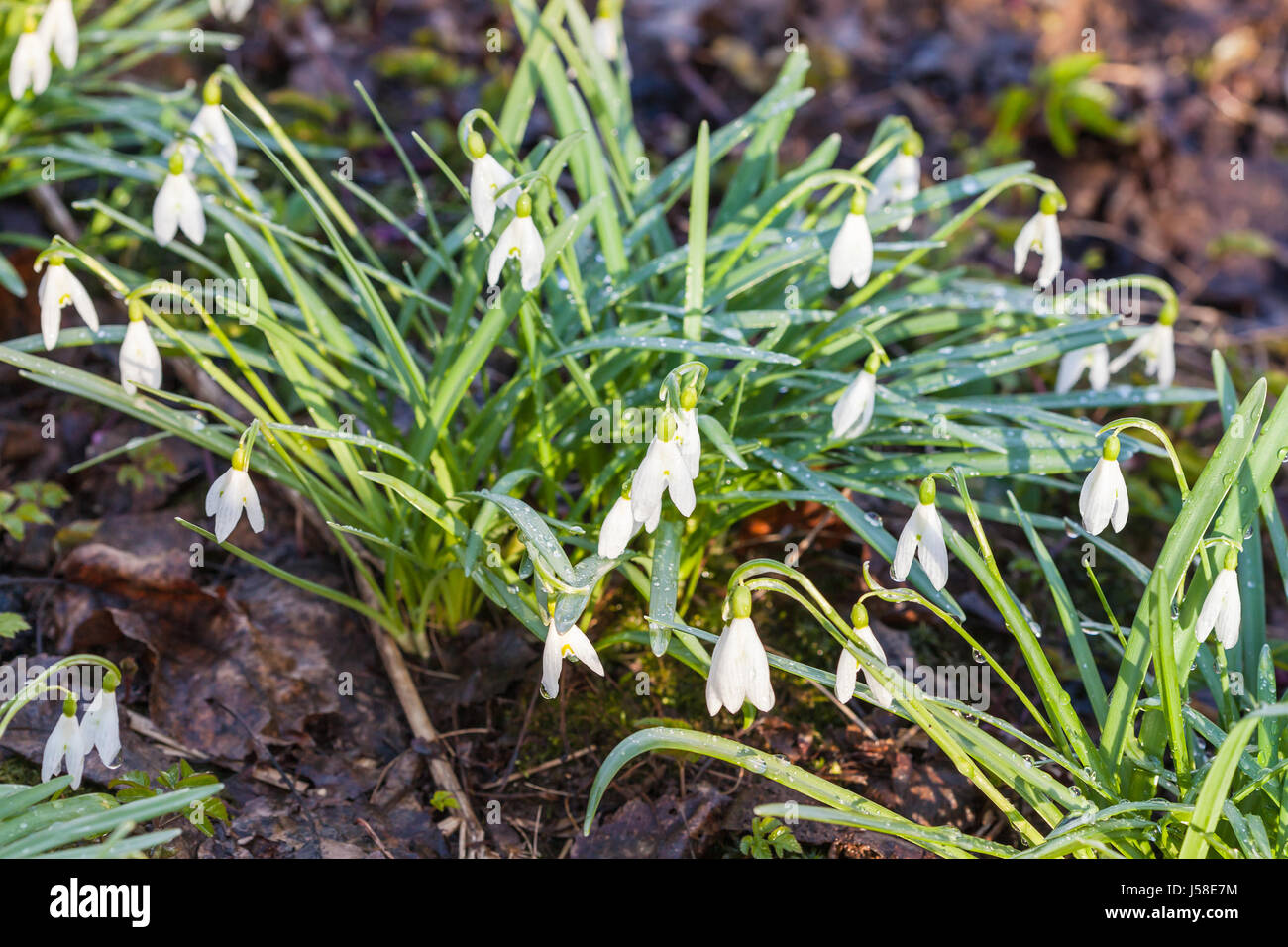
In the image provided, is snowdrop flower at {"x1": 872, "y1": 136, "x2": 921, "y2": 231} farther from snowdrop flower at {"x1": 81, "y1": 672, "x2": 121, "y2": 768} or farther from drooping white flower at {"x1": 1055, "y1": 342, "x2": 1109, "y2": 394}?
snowdrop flower at {"x1": 81, "y1": 672, "x2": 121, "y2": 768}

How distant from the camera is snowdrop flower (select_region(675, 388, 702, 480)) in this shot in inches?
63.1

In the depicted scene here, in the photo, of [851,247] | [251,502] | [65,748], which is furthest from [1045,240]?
[65,748]

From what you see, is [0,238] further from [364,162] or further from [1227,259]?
[1227,259]

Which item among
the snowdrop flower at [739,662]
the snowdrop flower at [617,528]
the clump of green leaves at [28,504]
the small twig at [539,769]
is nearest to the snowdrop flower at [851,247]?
the snowdrop flower at [617,528]

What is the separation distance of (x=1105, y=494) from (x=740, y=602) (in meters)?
0.66

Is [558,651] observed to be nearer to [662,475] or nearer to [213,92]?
[662,475]

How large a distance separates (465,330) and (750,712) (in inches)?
38.6

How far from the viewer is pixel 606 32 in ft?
8.30

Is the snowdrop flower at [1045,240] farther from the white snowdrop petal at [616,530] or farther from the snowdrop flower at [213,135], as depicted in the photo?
the snowdrop flower at [213,135]

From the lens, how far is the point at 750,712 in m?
1.99

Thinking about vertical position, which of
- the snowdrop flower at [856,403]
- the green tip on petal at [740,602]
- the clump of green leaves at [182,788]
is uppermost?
the snowdrop flower at [856,403]

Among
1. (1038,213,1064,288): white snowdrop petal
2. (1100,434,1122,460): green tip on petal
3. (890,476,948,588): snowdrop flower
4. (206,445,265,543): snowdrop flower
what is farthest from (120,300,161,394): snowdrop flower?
(1038,213,1064,288): white snowdrop petal

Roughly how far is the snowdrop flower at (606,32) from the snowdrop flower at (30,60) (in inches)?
46.7

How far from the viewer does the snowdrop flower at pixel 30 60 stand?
2.13 meters
